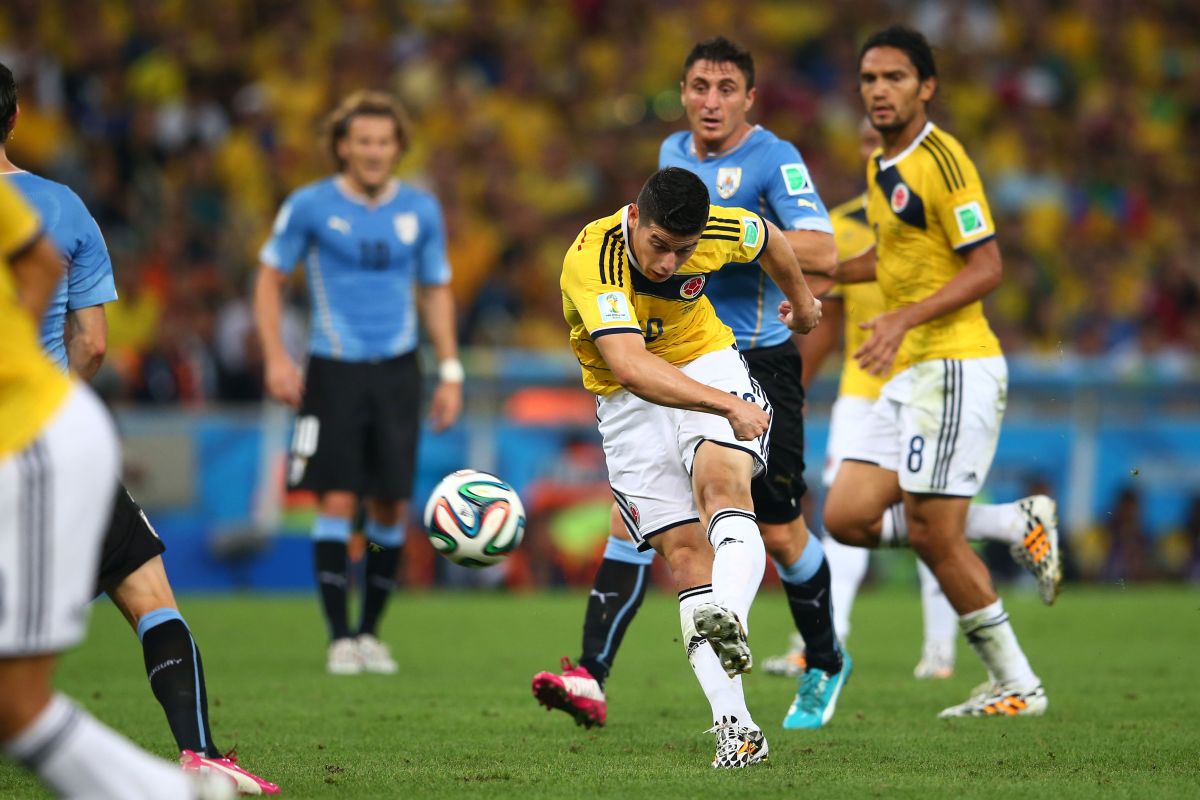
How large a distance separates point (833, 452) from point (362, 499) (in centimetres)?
280

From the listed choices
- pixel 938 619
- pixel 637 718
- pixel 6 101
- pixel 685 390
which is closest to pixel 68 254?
pixel 6 101

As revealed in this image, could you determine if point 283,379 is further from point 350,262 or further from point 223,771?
point 223,771

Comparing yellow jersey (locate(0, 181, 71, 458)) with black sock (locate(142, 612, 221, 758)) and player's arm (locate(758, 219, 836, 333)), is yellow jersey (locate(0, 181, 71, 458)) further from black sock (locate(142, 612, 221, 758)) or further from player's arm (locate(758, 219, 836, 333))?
player's arm (locate(758, 219, 836, 333))

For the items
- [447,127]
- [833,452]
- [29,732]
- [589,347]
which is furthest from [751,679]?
[447,127]

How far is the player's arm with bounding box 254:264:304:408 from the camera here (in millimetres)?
8719

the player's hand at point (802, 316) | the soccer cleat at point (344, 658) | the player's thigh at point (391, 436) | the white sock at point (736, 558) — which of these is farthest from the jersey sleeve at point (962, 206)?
the soccer cleat at point (344, 658)

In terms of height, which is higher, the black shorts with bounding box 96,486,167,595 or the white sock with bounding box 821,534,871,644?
the black shorts with bounding box 96,486,167,595

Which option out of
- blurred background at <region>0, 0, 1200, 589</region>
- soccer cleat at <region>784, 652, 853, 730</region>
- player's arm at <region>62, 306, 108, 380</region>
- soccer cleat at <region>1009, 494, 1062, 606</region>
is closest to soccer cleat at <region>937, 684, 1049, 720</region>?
soccer cleat at <region>784, 652, 853, 730</region>

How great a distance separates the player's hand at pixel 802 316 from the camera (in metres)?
5.89

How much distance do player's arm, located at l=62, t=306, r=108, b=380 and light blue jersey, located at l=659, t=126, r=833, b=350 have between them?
262 cm

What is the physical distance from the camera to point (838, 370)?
1437 cm

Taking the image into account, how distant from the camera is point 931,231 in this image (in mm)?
6930

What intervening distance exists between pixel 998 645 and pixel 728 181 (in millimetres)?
2299

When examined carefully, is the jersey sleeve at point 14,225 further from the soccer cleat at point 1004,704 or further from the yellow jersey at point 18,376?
the soccer cleat at point 1004,704
